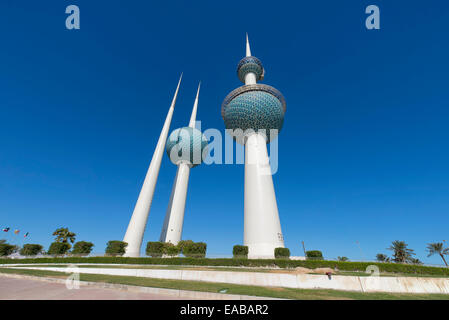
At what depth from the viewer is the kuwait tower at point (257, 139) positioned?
88.1 ft

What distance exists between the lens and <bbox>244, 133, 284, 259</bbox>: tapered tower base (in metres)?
26.1

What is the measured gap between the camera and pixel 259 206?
2848cm

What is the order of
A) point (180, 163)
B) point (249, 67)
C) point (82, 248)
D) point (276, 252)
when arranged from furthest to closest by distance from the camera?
point (249, 67)
point (180, 163)
point (82, 248)
point (276, 252)

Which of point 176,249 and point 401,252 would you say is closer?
point 176,249

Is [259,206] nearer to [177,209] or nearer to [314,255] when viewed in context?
[314,255]

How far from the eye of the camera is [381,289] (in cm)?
1060

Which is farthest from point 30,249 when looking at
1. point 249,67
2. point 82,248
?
point 249,67

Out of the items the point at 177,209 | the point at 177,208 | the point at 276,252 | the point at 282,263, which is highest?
the point at 177,208

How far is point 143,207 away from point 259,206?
18.0m

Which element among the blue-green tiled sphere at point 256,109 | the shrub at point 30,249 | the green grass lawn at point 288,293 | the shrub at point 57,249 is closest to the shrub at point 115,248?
the shrub at point 57,249
